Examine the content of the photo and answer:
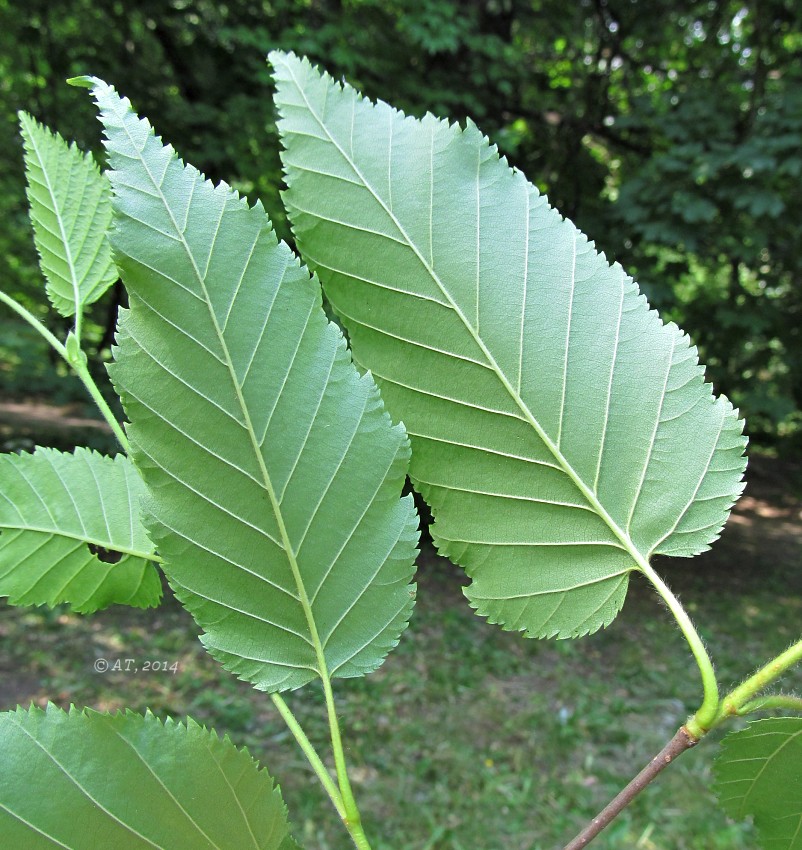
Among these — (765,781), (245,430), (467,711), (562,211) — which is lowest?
(467,711)

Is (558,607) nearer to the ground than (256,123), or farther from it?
nearer to the ground

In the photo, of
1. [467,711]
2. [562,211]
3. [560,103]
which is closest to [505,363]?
[562,211]

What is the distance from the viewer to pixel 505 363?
0.45 m

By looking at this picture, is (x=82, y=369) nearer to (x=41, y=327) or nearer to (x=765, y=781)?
(x=41, y=327)

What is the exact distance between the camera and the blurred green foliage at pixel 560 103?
4613mm

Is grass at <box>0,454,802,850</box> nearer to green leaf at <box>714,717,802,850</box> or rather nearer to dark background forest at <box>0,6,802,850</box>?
dark background forest at <box>0,6,802,850</box>

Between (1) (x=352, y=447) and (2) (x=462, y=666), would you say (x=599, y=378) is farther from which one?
(2) (x=462, y=666)

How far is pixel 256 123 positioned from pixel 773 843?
4.87m

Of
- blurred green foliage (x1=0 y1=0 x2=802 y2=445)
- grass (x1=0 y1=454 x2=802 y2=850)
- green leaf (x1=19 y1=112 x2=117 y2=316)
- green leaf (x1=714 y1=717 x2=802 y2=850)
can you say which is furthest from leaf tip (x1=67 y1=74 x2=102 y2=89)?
blurred green foliage (x1=0 y1=0 x2=802 y2=445)

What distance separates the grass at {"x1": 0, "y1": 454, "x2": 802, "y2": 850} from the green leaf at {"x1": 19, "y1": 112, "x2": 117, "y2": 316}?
3.17 m

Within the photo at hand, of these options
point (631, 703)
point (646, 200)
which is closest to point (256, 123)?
point (646, 200)

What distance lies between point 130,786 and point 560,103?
7.05 m

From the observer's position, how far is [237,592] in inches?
16.4

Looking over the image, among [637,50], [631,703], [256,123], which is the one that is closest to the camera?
[631,703]
